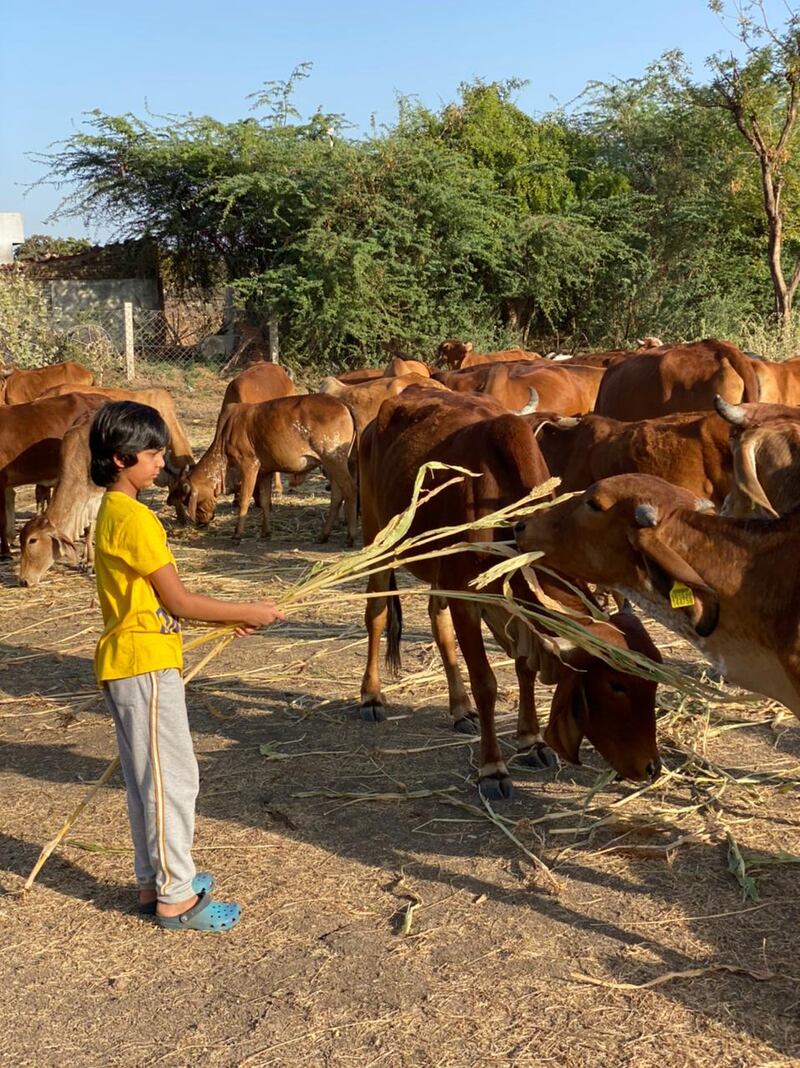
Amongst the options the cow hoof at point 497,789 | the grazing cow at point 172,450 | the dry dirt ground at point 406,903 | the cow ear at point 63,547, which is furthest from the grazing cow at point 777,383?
the grazing cow at point 172,450

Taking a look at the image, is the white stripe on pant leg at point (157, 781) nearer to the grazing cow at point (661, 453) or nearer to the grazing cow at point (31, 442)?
the grazing cow at point (661, 453)

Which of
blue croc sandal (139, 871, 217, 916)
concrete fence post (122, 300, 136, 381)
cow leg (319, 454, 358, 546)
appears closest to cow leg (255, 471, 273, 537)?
cow leg (319, 454, 358, 546)

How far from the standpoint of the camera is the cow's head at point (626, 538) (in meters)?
4.14

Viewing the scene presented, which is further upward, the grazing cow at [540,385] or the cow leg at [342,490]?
the grazing cow at [540,385]

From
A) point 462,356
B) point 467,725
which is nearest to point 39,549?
point 467,725

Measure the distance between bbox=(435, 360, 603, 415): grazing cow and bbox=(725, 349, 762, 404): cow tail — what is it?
202 centimetres

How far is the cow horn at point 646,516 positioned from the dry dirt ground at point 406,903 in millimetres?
1493

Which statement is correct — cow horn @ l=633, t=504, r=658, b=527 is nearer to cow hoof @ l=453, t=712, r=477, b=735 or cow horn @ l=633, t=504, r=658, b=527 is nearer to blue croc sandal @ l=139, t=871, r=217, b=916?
blue croc sandal @ l=139, t=871, r=217, b=916

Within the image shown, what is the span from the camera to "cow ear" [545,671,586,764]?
494cm

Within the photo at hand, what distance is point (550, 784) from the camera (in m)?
5.64

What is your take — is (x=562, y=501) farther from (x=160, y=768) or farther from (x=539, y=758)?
(x=160, y=768)

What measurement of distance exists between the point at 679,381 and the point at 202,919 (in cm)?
795

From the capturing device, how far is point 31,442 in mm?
11672

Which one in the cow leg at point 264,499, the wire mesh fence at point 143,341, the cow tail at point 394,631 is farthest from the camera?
the wire mesh fence at point 143,341
